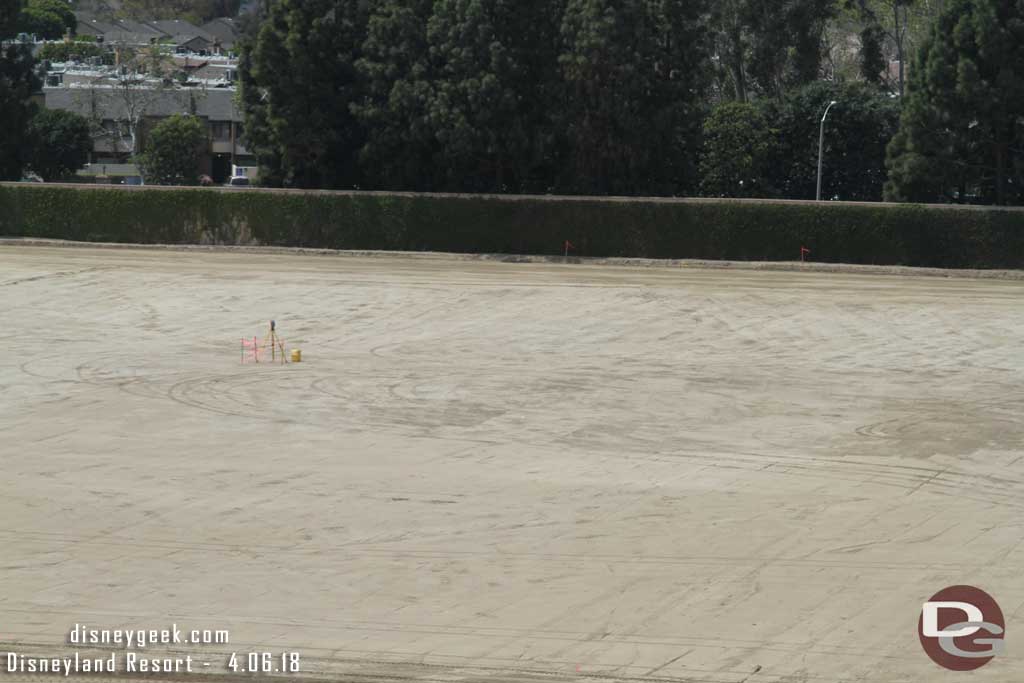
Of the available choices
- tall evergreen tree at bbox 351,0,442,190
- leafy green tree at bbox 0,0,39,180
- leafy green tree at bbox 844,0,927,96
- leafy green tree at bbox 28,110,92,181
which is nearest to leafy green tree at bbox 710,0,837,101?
leafy green tree at bbox 844,0,927,96

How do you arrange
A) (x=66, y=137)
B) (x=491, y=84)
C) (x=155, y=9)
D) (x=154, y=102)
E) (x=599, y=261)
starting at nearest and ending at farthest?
(x=599, y=261)
(x=491, y=84)
(x=66, y=137)
(x=154, y=102)
(x=155, y=9)

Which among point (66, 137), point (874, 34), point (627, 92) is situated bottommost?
point (66, 137)

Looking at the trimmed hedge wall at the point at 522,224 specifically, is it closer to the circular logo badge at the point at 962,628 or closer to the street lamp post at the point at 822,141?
the street lamp post at the point at 822,141

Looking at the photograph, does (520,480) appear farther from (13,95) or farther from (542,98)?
(13,95)

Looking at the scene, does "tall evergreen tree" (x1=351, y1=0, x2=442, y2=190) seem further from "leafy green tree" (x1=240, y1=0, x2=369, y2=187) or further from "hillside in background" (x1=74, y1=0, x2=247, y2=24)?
"hillside in background" (x1=74, y1=0, x2=247, y2=24)

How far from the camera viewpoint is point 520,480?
1827 centimetres

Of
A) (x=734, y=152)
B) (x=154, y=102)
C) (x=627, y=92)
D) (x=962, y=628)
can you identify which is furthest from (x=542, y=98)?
(x=154, y=102)

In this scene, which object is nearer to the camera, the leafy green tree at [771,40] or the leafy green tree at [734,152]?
the leafy green tree at [734,152]

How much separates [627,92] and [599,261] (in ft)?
19.7

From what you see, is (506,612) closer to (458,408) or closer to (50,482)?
(50,482)

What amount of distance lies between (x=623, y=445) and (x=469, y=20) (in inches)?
1158

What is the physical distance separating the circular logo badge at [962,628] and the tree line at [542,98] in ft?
116

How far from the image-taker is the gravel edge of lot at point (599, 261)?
42656mm

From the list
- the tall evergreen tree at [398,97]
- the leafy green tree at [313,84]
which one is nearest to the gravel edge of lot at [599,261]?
the tall evergreen tree at [398,97]
